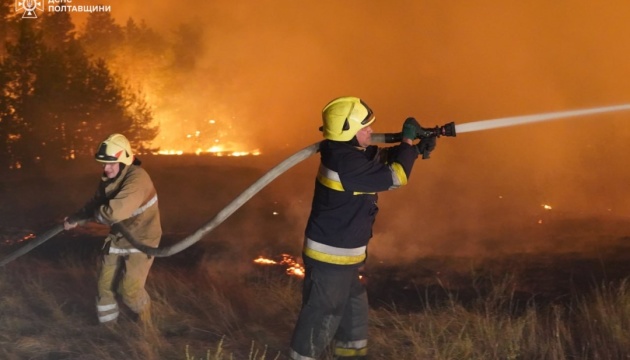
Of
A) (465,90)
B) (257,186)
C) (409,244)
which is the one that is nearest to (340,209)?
(257,186)

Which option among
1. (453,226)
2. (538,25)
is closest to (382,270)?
(453,226)

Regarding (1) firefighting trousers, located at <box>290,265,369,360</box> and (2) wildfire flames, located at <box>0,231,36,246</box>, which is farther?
(2) wildfire flames, located at <box>0,231,36,246</box>

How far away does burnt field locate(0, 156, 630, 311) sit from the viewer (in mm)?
5277

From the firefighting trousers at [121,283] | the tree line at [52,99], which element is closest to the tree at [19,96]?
the tree line at [52,99]

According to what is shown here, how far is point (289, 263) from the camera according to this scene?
6.37m

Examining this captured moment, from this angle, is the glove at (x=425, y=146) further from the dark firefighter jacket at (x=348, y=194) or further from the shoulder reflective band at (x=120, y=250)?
the shoulder reflective band at (x=120, y=250)

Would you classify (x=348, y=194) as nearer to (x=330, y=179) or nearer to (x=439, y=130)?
(x=330, y=179)

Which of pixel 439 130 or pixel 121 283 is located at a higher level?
pixel 439 130

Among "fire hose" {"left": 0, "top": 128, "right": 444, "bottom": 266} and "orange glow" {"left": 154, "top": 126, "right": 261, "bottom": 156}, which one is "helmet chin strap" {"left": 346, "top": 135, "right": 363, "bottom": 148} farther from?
"orange glow" {"left": 154, "top": 126, "right": 261, "bottom": 156}

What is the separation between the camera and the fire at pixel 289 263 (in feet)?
19.7

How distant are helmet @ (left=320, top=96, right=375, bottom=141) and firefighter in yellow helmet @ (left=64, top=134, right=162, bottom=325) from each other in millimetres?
1705
